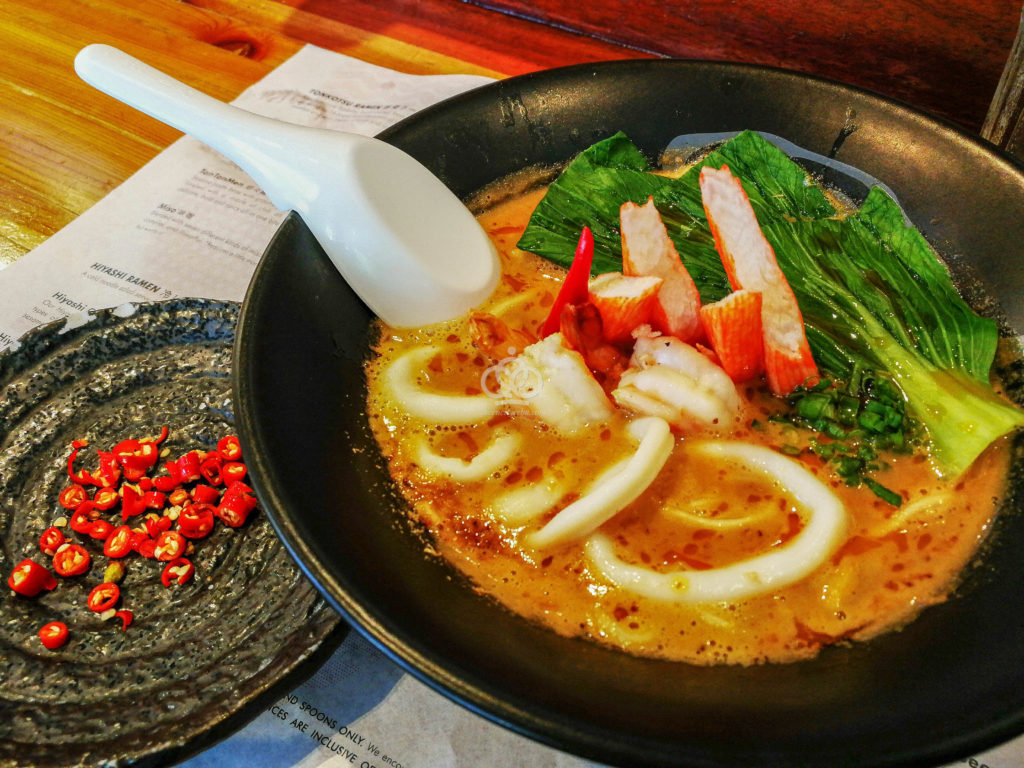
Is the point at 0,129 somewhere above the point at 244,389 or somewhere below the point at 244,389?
below

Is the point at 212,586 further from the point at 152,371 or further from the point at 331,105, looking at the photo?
the point at 331,105

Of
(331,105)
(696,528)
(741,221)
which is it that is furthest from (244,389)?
(331,105)

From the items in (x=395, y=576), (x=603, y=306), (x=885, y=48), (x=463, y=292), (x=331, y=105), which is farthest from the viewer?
(x=331, y=105)

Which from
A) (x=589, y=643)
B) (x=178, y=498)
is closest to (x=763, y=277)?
(x=589, y=643)

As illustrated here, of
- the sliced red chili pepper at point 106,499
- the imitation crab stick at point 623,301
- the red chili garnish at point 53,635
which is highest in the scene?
the imitation crab stick at point 623,301

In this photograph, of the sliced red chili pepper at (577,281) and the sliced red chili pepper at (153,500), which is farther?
the sliced red chili pepper at (153,500)

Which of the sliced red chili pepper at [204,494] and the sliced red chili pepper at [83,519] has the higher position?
the sliced red chili pepper at [204,494]

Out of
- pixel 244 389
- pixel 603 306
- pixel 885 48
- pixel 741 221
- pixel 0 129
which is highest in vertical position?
pixel 885 48

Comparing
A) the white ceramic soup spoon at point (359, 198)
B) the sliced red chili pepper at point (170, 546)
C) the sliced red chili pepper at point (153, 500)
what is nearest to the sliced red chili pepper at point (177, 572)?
the sliced red chili pepper at point (170, 546)

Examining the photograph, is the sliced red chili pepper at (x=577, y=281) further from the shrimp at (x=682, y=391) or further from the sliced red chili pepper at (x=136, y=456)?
the sliced red chili pepper at (x=136, y=456)
